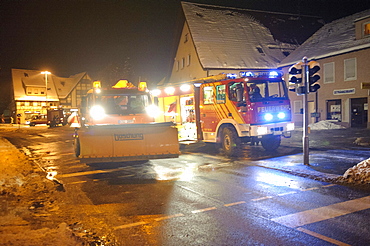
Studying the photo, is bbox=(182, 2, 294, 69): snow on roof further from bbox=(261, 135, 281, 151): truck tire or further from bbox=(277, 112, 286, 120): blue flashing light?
bbox=(277, 112, 286, 120): blue flashing light

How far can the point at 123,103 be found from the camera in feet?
42.1

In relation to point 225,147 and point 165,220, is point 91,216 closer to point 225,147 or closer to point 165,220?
point 165,220

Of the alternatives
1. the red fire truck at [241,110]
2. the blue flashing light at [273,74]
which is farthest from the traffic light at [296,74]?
the blue flashing light at [273,74]

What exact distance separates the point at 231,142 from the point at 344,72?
722 inches

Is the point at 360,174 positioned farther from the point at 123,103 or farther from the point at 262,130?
the point at 123,103

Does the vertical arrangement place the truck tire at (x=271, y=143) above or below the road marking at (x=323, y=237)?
above

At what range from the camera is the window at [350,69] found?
2618cm

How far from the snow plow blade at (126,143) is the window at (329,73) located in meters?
22.1

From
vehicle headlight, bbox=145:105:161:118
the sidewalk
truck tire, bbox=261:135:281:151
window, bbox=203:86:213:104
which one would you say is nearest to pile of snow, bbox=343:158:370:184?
the sidewalk

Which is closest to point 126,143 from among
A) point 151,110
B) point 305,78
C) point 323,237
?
point 151,110

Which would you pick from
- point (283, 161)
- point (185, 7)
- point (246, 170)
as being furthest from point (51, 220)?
point (185, 7)

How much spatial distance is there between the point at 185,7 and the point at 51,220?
3430 centimetres

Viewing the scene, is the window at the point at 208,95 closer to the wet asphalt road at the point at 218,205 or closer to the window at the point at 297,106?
the wet asphalt road at the point at 218,205

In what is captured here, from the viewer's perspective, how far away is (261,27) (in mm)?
38969
